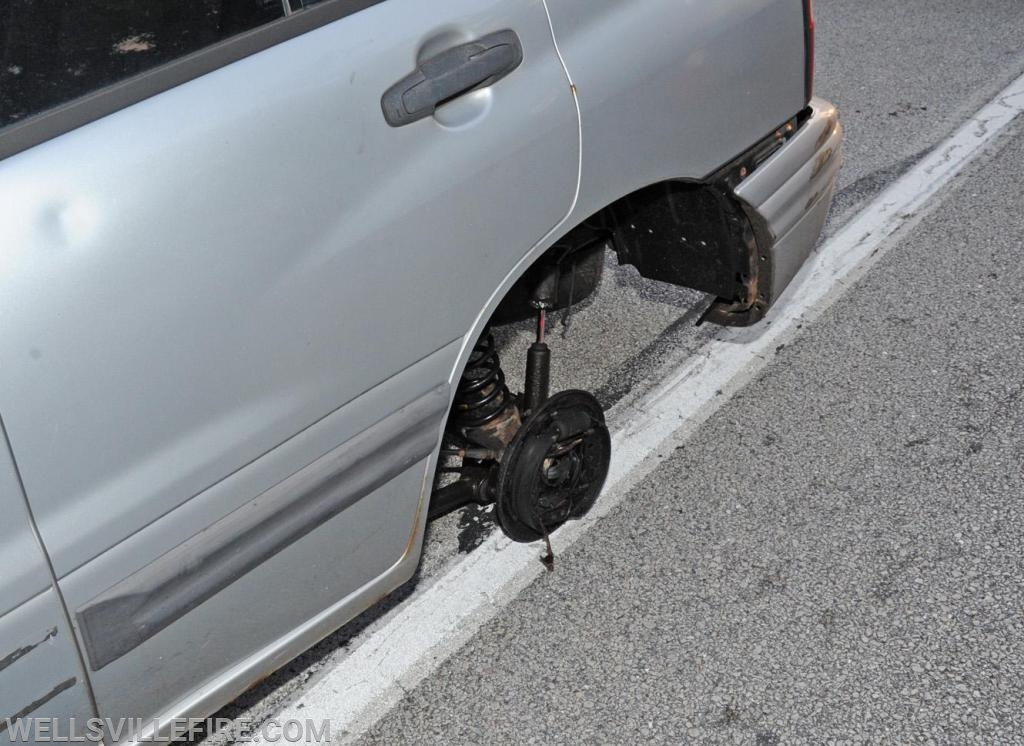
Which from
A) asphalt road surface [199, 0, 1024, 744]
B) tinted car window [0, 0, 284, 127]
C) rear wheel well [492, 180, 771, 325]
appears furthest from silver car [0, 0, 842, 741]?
asphalt road surface [199, 0, 1024, 744]

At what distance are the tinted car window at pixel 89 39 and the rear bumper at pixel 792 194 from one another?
1.40 meters

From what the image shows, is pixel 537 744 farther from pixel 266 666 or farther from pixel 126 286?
pixel 126 286

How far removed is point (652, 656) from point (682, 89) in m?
1.27

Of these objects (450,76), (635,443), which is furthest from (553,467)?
(450,76)

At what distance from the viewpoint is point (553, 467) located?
272cm

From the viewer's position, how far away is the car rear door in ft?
5.11


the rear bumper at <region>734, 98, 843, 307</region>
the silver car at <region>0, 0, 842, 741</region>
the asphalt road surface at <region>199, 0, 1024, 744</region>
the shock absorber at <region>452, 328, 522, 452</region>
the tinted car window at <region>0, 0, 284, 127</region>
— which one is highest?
the tinted car window at <region>0, 0, 284, 127</region>

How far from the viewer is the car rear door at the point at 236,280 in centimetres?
156

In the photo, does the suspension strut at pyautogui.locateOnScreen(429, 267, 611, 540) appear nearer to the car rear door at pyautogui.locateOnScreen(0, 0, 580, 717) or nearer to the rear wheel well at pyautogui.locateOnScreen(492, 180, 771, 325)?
the rear wheel well at pyautogui.locateOnScreen(492, 180, 771, 325)

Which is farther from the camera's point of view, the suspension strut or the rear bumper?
the rear bumper

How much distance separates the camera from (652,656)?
2508 mm

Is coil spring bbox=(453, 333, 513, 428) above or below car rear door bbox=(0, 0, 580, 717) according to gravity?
below

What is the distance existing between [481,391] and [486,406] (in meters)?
0.04

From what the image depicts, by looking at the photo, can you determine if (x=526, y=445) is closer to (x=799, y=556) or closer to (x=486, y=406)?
(x=486, y=406)
